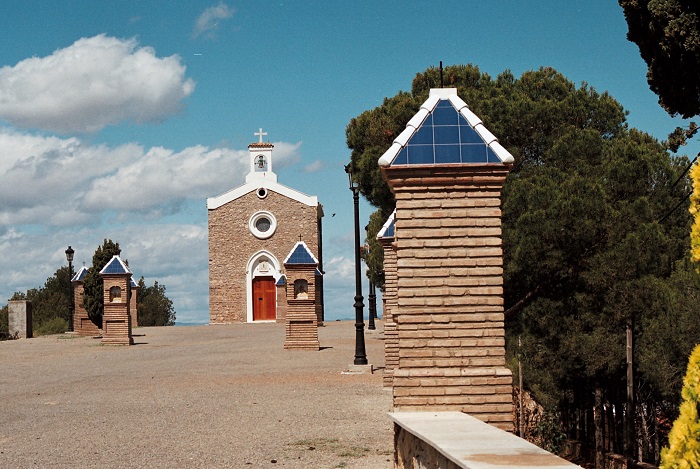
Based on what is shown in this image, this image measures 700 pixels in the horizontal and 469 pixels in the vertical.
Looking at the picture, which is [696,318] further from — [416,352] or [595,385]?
[416,352]

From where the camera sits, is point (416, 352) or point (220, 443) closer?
point (416, 352)

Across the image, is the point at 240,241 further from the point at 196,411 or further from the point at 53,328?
the point at 196,411

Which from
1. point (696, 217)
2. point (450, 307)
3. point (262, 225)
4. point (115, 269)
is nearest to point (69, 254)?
point (115, 269)

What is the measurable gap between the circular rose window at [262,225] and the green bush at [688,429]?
49.0 meters

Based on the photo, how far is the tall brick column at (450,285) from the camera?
7.23 m

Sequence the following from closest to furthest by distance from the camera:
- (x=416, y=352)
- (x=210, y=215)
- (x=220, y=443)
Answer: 1. (x=416, y=352)
2. (x=220, y=443)
3. (x=210, y=215)

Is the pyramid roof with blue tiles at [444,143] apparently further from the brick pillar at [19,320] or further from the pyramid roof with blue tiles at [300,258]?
the brick pillar at [19,320]

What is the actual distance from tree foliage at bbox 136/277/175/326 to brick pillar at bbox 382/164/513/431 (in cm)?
5411

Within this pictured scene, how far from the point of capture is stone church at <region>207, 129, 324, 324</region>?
51906 millimetres

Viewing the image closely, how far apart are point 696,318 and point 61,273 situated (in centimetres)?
5761

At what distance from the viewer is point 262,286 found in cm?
5200

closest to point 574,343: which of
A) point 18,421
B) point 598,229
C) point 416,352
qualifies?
point 598,229

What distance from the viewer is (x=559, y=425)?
14.6 metres

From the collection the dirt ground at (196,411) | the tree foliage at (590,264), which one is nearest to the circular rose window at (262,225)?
the dirt ground at (196,411)
